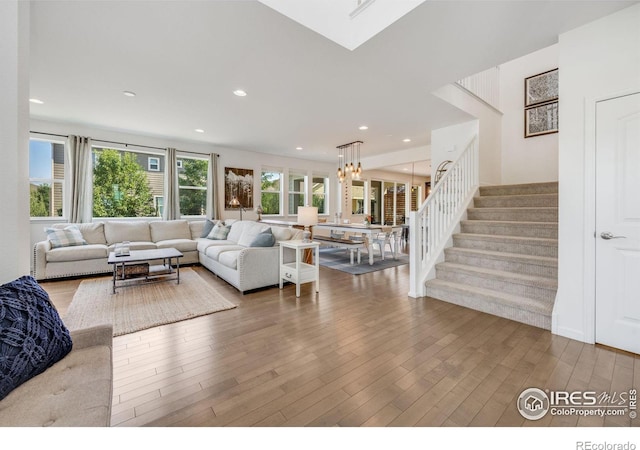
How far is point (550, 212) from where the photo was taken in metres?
3.39

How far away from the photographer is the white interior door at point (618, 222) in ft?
6.85

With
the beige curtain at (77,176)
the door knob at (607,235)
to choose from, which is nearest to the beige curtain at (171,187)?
the beige curtain at (77,176)

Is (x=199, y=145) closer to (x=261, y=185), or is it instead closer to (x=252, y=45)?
(x=261, y=185)

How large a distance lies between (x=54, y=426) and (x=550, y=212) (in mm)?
4642

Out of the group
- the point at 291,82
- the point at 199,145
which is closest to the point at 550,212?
the point at 291,82

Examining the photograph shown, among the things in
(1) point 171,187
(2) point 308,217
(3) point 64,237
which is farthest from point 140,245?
(2) point 308,217

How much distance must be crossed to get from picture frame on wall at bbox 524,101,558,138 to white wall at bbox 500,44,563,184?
74mm

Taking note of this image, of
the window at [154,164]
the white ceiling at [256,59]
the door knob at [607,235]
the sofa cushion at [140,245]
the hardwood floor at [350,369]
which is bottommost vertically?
the hardwood floor at [350,369]

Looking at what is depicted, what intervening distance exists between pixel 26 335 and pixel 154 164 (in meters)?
5.79

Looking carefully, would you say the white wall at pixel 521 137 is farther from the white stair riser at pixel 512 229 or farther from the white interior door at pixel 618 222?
the white interior door at pixel 618 222

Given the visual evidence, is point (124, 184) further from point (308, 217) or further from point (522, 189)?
point (522, 189)

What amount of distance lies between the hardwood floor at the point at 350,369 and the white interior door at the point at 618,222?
22 centimetres

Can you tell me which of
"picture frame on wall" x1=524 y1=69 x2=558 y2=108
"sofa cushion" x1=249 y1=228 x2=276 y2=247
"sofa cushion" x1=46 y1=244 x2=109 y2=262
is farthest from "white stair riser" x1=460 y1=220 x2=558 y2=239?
"sofa cushion" x1=46 y1=244 x2=109 y2=262

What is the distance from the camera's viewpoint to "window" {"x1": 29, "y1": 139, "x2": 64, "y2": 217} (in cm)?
493
